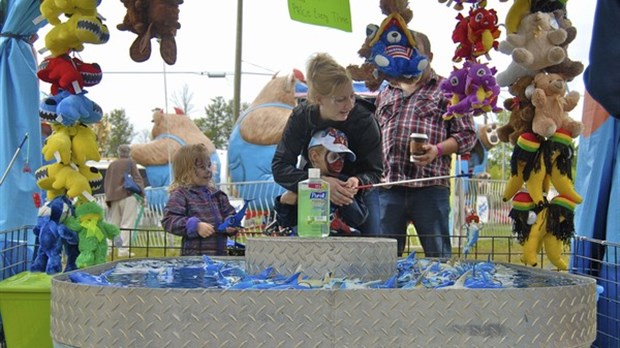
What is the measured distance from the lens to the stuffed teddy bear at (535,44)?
2.32m

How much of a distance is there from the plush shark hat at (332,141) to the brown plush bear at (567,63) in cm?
84

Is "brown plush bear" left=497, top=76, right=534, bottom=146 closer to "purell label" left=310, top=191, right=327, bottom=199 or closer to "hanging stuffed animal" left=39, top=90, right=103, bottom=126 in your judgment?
"purell label" left=310, top=191, right=327, bottom=199

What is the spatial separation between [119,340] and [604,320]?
2206 millimetres

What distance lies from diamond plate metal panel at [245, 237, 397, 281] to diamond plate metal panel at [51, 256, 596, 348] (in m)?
0.38

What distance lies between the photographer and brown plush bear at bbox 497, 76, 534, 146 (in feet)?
7.84

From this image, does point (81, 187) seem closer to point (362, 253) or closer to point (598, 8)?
point (362, 253)

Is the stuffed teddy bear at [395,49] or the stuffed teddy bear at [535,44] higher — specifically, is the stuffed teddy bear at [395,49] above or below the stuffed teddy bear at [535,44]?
above

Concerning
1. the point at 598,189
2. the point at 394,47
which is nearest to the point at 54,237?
the point at 394,47

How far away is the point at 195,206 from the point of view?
364cm

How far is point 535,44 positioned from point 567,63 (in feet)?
0.43

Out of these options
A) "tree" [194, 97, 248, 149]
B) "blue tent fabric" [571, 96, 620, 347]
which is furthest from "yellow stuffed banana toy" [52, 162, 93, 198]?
"tree" [194, 97, 248, 149]

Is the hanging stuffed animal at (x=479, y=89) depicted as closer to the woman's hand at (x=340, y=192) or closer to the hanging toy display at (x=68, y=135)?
the woman's hand at (x=340, y=192)

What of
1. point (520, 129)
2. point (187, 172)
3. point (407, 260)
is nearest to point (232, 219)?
point (187, 172)

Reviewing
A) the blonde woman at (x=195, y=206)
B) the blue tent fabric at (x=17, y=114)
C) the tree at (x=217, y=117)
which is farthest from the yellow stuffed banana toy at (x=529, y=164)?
the tree at (x=217, y=117)
